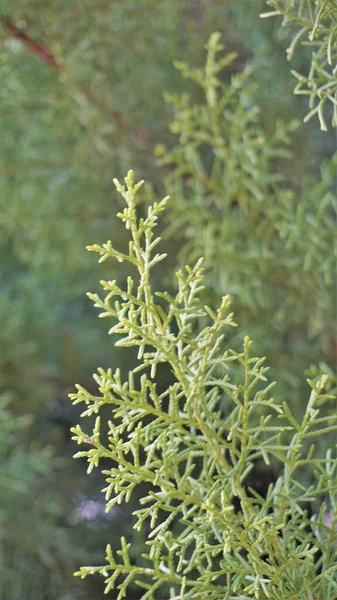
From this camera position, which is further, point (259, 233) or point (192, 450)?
point (259, 233)

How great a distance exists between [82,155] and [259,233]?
0.17 metres

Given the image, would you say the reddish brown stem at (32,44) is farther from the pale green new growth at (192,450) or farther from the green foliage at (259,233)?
the pale green new growth at (192,450)

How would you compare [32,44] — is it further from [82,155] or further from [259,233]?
[259,233]

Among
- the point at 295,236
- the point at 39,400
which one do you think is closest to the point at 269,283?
the point at 295,236

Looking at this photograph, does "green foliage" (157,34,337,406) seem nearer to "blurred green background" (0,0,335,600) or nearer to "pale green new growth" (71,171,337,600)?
"blurred green background" (0,0,335,600)

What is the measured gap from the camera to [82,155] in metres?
0.58

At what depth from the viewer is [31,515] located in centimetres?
64

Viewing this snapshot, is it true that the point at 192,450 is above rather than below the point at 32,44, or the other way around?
below

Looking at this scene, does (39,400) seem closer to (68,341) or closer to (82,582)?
(68,341)

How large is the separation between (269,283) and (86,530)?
0.27m

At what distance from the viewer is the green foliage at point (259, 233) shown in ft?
1.53

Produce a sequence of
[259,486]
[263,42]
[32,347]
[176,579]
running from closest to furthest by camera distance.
Answer: [176,579] → [259,486] → [263,42] → [32,347]

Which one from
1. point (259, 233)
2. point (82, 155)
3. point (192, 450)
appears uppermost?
point (82, 155)

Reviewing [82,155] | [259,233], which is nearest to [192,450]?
[259,233]
